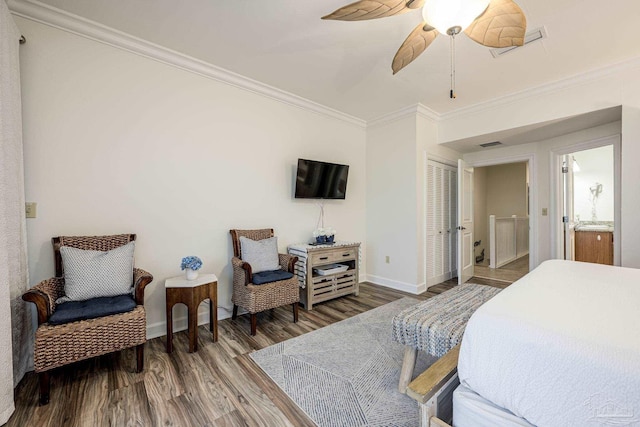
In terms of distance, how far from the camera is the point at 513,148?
431 centimetres

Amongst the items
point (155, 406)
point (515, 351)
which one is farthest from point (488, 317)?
point (155, 406)

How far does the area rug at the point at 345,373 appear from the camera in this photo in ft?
5.04

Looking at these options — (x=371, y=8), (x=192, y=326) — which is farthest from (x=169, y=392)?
(x=371, y=8)

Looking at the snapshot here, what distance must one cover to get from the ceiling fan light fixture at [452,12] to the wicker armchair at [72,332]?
8.28 ft

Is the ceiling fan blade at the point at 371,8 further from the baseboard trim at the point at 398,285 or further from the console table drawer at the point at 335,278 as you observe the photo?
the baseboard trim at the point at 398,285

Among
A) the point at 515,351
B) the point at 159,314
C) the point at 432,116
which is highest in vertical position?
the point at 432,116

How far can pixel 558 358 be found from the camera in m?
0.86

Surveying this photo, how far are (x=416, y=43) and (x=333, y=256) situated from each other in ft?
7.77

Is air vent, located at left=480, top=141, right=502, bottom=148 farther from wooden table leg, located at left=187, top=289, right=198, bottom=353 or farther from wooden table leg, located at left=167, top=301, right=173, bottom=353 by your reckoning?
wooden table leg, located at left=167, top=301, right=173, bottom=353

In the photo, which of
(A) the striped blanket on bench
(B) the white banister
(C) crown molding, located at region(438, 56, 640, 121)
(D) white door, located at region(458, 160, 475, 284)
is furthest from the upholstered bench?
(B) the white banister

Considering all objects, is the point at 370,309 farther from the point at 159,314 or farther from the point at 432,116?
the point at 432,116

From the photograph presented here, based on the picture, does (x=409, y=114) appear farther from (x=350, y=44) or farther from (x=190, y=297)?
(x=190, y=297)

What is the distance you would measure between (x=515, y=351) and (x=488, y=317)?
14 centimetres

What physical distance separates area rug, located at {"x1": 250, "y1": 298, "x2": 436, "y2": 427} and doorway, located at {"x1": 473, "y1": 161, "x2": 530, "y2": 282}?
13.4 feet
